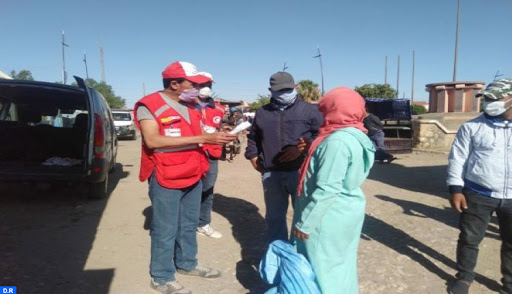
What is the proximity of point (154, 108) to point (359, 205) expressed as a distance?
5.29 feet

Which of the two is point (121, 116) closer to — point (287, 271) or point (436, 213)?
point (436, 213)

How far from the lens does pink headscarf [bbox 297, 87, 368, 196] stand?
226 cm

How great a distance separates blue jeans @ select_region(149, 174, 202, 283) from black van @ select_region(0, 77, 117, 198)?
2599 mm

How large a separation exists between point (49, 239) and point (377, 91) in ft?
117

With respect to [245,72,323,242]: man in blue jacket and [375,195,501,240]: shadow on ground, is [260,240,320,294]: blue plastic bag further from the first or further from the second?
[375,195,501,240]: shadow on ground

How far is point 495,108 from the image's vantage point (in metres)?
3.00

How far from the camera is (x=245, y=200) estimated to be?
639 centimetres

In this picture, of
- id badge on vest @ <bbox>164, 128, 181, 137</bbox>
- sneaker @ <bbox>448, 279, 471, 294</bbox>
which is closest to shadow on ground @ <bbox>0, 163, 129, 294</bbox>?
id badge on vest @ <bbox>164, 128, 181, 137</bbox>

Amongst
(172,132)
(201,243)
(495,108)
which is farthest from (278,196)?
(495,108)

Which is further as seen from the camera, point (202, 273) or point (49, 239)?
point (49, 239)

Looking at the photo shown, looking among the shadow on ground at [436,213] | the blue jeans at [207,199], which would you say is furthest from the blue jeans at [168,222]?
the shadow on ground at [436,213]

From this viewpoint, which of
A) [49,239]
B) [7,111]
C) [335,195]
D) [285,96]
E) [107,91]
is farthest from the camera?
[107,91]

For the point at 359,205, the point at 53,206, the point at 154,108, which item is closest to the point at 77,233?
the point at 53,206

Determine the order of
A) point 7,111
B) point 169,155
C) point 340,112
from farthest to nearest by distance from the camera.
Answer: point 7,111 → point 169,155 → point 340,112
